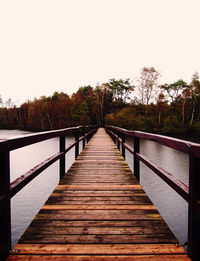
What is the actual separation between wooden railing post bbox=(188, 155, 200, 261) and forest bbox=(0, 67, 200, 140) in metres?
31.5

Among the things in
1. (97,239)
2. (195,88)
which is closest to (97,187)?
(97,239)

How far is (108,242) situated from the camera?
5.80 ft

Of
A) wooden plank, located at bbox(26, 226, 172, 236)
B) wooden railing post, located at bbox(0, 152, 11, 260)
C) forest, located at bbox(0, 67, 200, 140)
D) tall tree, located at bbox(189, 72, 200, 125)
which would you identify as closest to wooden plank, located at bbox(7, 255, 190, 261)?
wooden railing post, located at bbox(0, 152, 11, 260)

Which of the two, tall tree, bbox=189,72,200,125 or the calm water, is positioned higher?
tall tree, bbox=189,72,200,125

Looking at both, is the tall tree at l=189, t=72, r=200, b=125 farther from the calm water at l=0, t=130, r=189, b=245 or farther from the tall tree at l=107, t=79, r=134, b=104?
the calm water at l=0, t=130, r=189, b=245

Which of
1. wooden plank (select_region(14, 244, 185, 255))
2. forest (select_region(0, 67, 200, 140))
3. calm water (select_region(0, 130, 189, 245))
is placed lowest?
calm water (select_region(0, 130, 189, 245))

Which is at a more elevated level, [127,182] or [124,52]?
[124,52]

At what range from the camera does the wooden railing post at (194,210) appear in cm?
145

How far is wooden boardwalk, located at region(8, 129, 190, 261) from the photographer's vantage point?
5.30 feet

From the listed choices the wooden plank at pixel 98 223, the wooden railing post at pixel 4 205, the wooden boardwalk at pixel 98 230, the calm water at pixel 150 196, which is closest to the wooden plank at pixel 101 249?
the wooden boardwalk at pixel 98 230

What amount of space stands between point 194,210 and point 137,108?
32814 millimetres

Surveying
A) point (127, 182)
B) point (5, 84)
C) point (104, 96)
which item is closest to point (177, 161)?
point (127, 182)

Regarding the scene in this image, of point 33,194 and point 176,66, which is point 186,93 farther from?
point 176,66

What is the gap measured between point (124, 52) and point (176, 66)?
41397mm
